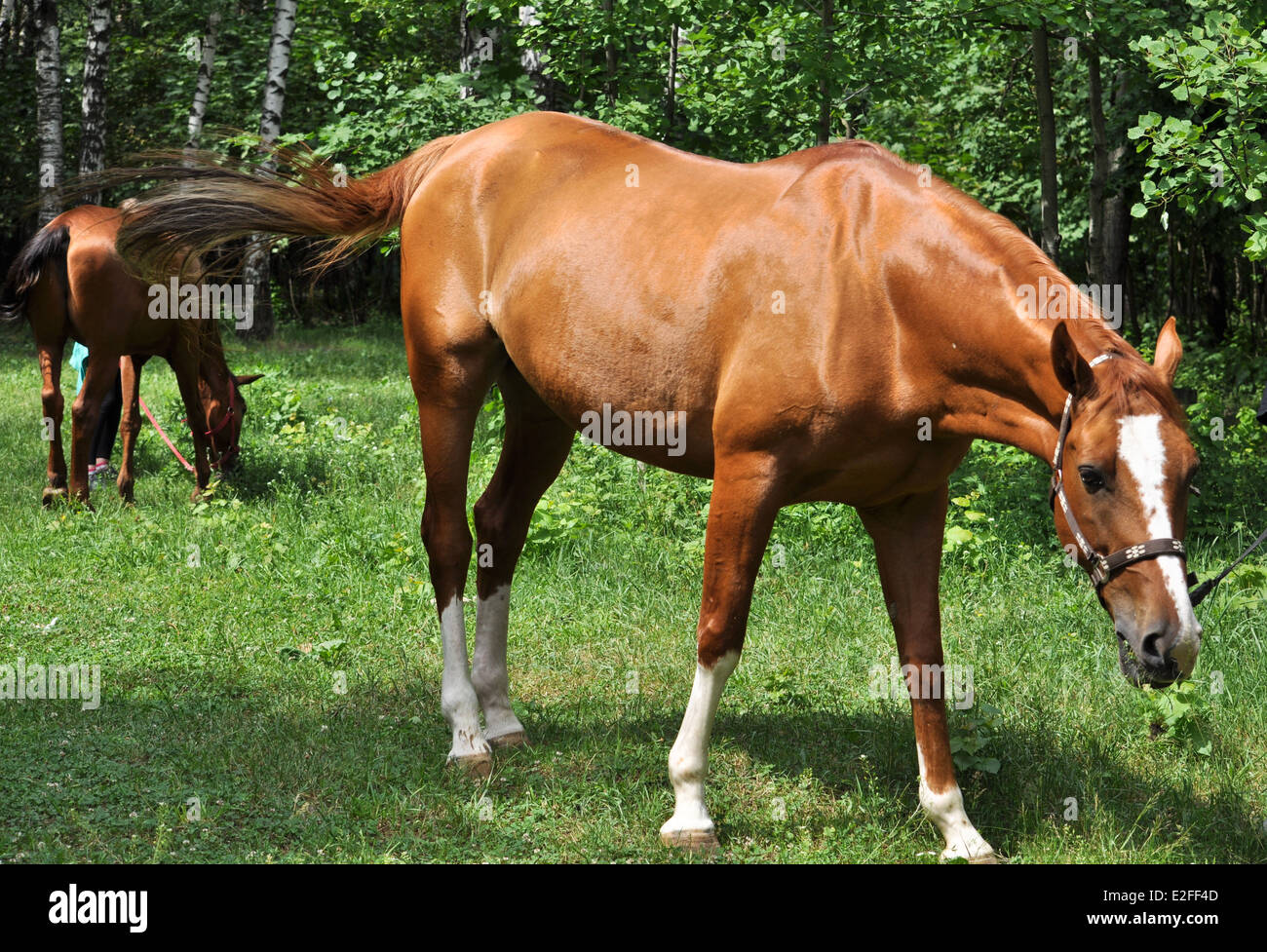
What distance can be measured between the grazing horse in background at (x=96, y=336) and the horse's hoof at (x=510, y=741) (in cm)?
468

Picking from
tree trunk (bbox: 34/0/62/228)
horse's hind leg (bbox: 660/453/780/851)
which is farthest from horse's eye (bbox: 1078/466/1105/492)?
tree trunk (bbox: 34/0/62/228)

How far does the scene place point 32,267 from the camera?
342 inches

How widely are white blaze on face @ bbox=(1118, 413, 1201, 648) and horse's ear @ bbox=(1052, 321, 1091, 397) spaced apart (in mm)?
141

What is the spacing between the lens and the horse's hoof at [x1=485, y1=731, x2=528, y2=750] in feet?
15.6

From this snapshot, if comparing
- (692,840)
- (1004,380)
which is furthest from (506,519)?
(1004,380)

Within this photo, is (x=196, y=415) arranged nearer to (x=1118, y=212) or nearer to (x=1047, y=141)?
(x=1047, y=141)

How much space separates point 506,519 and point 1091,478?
2.56 meters

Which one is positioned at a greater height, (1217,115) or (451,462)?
(1217,115)

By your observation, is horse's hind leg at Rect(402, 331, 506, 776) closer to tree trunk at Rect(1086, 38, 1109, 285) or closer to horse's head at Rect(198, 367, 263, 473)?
horse's head at Rect(198, 367, 263, 473)

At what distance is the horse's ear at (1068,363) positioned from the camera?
3.01 metres

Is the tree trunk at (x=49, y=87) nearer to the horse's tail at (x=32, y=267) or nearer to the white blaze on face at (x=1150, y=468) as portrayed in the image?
the horse's tail at (x=32, y=267)

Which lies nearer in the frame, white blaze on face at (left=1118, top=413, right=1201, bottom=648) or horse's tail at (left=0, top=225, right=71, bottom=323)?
white blaze on face at (left=1118, top=413, right=1201, bottom=648)

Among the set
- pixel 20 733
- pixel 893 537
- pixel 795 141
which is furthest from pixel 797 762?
pixel 795 141

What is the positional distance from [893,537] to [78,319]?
22.5 feet
